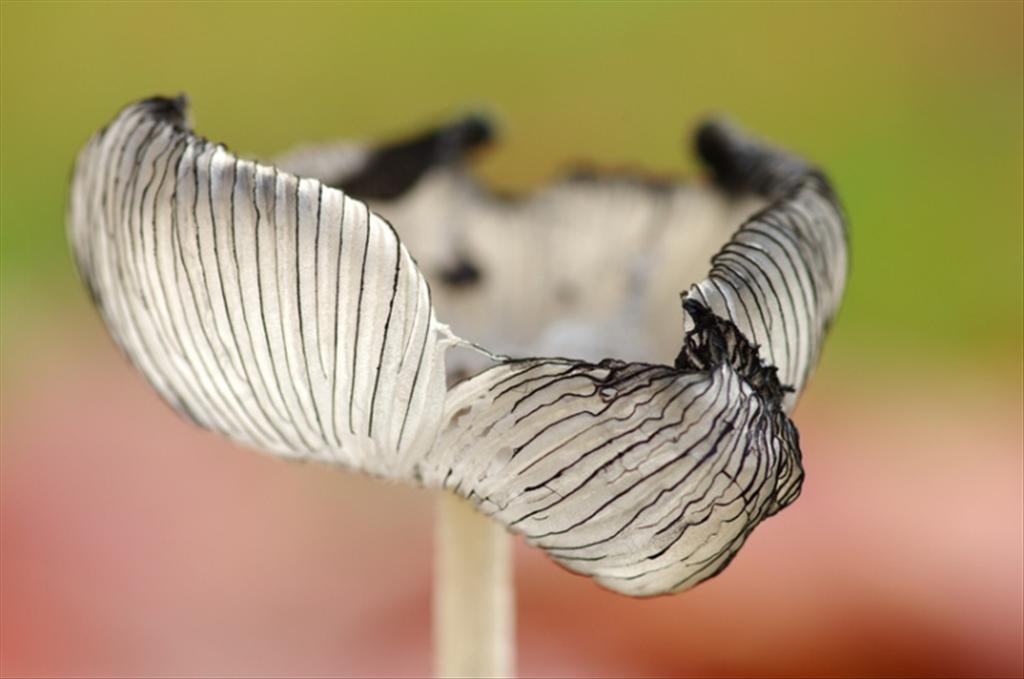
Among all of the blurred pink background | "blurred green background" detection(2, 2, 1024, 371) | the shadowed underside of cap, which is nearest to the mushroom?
the shadowed underside of cap

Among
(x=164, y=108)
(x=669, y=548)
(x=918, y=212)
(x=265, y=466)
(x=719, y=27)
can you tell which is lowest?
(x=669, y=548)

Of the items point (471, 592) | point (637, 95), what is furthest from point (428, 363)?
point (637, 95)

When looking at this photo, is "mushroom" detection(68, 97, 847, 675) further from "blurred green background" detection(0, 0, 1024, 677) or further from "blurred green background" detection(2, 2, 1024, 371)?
"blurred green background" detection(2, 2, 1024, 371)

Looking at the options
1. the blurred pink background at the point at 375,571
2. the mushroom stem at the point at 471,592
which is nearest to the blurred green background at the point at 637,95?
the blurred pink background at the point at 375,571

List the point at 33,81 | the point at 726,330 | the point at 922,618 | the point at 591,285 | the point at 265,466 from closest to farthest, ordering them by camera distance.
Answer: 1. the point at 726,330
2. the point at 591,285
3. the point at 922,618
4. the point at 265,466
5. the point at 33,81

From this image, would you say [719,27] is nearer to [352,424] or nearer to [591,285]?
[591,285]

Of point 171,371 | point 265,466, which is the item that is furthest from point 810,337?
point 265,466

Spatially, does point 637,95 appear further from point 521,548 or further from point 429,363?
point 429,363

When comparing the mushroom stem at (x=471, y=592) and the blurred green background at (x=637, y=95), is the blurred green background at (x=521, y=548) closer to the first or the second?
the blurred green background at (x=637, y=95)
